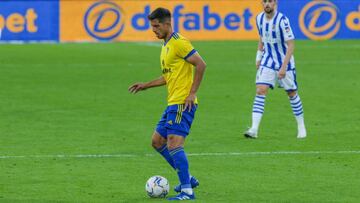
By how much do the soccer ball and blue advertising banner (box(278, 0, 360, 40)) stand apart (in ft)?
85.7

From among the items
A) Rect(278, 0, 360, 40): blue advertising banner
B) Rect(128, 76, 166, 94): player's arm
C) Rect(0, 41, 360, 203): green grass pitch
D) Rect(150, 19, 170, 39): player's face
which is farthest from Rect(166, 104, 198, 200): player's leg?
Rect(278, 0, 360, 40): blue advertising banner

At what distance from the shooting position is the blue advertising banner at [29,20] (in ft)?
115

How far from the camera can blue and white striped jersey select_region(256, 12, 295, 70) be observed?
14.8 meters

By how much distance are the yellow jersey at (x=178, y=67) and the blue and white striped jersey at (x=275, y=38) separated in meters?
4.74

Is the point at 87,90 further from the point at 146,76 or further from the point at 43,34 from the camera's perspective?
→ the point at 43,34

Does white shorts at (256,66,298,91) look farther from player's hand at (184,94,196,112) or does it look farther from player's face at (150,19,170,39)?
player's face at (150,19,170,39)

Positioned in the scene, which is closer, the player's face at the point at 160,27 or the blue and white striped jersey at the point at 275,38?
the player's face at the point at 160,27

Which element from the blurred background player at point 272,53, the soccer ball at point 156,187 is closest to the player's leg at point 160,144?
the soccer ball at point 156,187

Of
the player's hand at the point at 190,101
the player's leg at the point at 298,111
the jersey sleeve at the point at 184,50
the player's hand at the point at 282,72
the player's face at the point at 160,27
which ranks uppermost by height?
the player's face at the point at 160,27

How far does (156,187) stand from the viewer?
10297 millimetres

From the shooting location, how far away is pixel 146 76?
24781mm

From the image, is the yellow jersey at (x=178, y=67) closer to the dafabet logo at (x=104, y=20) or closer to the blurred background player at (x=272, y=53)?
the blurred background player at (x=272, y=53)

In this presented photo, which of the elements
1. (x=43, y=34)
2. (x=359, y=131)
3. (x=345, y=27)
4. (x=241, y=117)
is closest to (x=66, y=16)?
(x=43, y=34)

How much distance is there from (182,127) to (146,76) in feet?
47.8
